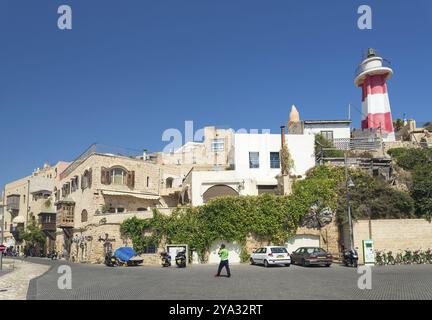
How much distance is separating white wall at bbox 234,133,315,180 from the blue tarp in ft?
39.1

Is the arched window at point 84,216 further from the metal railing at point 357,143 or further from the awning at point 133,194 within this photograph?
the metal railing at point 357,143

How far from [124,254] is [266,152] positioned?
51.0 feet

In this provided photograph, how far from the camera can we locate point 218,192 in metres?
38.7

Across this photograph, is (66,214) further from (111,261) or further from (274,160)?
(274,160)

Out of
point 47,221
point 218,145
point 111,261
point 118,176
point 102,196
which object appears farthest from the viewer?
point 218,145

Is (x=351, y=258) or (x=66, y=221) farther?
(x=66, y=221)

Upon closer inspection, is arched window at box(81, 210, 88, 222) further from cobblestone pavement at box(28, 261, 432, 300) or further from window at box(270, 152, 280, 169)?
cobblestone pavement at box(28, 261, 432, 300)

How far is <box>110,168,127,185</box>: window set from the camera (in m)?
44.0

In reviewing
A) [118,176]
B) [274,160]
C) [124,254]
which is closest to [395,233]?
[274,160]

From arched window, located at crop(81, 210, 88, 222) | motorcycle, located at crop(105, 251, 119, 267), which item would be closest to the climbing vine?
motorcycle, located at crop(105, 251, 119, 267)

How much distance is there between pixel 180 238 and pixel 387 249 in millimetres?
15125
